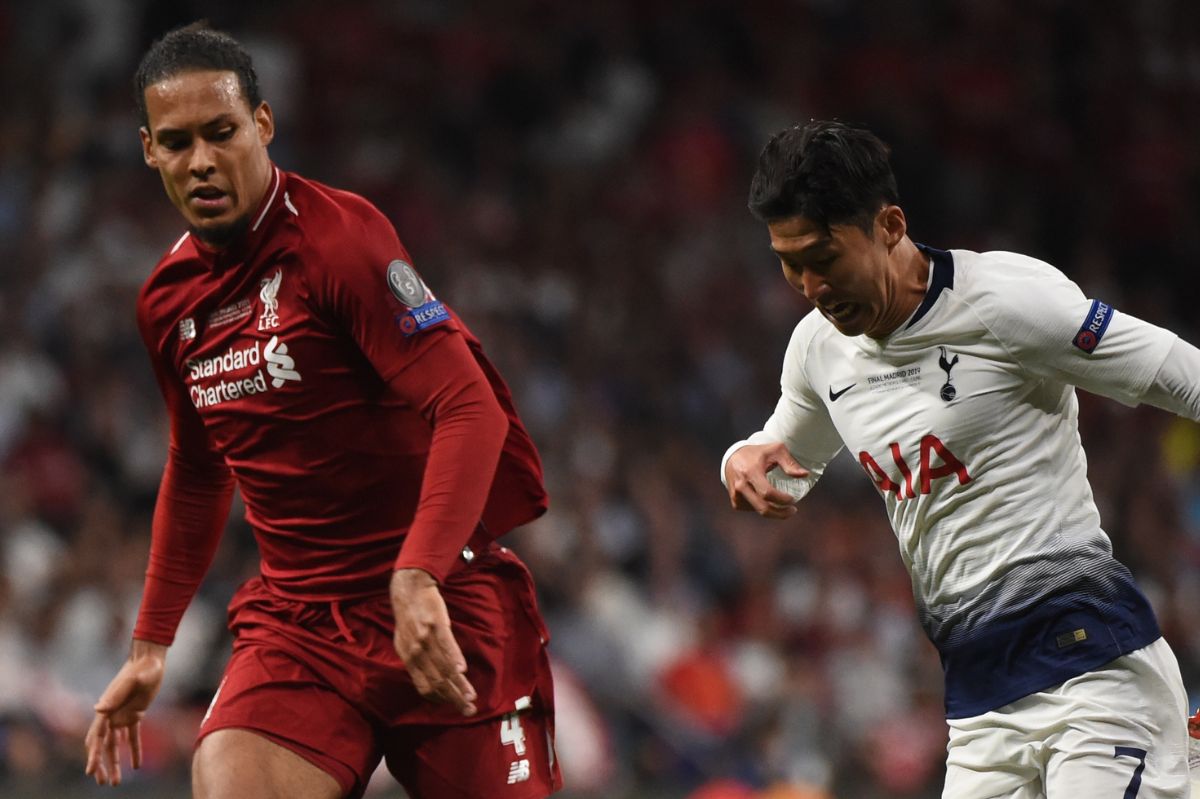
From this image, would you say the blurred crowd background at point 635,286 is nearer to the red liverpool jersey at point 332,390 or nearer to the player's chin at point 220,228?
the red liverpool jersey at point 332,390

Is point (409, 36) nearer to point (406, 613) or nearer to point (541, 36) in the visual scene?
point (541, 36)

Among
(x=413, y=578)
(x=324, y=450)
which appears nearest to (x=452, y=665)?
(x=413, y=578)

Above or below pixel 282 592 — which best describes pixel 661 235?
below

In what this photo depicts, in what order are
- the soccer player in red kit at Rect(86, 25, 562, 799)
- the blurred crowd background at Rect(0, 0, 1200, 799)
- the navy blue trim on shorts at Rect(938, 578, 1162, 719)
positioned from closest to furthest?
1. the navy blue trim on shorts at Rect(938, 578, 1162, 719)
2. the soccer player in red kit at Rect(86, 25, 562, 799)
3. the blurred crowd background at Rect(0, 0, 1200, 799)

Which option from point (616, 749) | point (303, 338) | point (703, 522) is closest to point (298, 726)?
point (303, 338)

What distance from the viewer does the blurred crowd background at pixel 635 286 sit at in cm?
827

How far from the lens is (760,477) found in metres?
3.52

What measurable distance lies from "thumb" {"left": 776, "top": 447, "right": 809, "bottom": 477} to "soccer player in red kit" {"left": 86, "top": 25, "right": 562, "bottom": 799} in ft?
1.82

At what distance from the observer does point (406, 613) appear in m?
2.99

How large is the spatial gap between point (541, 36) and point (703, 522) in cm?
419

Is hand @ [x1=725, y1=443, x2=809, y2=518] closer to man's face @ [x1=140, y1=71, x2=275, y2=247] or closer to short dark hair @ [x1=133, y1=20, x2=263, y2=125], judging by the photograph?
man's face @ [x1=140, y1=71, x2=275, y2=247]

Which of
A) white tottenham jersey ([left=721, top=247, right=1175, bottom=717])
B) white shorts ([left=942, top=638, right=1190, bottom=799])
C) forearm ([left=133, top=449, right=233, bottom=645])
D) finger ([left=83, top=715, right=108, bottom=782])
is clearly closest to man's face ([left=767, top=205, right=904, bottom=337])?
white tottenham jersey ([left=721, top=247, right=1175, bottom=717])

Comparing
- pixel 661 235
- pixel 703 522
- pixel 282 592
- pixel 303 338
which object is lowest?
pixel 703 522

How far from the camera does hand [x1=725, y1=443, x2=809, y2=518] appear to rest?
11.3 feet
